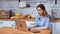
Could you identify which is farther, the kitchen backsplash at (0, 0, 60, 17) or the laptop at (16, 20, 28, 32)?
the kitchen backsplash at (0, 0, 60, 17)

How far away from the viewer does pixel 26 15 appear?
15.9ft

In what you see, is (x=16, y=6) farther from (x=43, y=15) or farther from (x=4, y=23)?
(x=43, y=15)

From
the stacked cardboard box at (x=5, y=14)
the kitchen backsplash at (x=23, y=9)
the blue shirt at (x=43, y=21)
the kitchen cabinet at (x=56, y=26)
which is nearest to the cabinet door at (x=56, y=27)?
the kitchen cabinet at (x=56, y=26)

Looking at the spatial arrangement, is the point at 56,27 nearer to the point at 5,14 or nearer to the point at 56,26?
the point at 56,26

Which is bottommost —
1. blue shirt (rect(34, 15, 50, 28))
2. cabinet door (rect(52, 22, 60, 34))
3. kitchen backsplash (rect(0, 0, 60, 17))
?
cabinet door (rect(52, 22, 60, 34))

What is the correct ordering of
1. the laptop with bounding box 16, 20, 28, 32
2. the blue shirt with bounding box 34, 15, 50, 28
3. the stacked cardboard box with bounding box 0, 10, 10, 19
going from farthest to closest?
the stacked cardboard box with bounding box 0, 10, 10, 19
the blue shirt with bounding box 34, 15, 50, 28
the laptop with bounding box 16, 20, 28, 32

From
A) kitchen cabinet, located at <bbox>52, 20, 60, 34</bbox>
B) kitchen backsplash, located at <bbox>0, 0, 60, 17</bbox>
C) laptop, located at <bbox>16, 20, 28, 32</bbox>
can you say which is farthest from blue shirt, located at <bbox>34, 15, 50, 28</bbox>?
kitchen backsplash, located at <bbox>0, 0, 60, 17</bbox>

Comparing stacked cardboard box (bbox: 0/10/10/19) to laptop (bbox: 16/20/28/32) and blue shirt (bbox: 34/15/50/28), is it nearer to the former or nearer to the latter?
blue shirt (bbox: 34/15/50/28)

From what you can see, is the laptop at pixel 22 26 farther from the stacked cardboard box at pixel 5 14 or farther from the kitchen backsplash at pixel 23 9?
the kitchen backsplash at pixel 23 9

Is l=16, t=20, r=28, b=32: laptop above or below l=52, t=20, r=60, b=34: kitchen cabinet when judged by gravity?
above

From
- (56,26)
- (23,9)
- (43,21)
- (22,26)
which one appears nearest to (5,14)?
(23,9)

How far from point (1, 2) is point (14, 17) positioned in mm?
741

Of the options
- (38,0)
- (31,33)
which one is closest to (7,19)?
(38,0)

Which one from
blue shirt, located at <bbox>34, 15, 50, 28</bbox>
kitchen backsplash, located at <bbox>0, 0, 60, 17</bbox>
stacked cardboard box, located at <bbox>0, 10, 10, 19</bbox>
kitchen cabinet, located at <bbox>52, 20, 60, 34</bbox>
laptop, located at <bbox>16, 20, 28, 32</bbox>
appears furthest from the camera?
kitchen backsplash, located at <bbox>0, 0, 60, 17</bbox>
